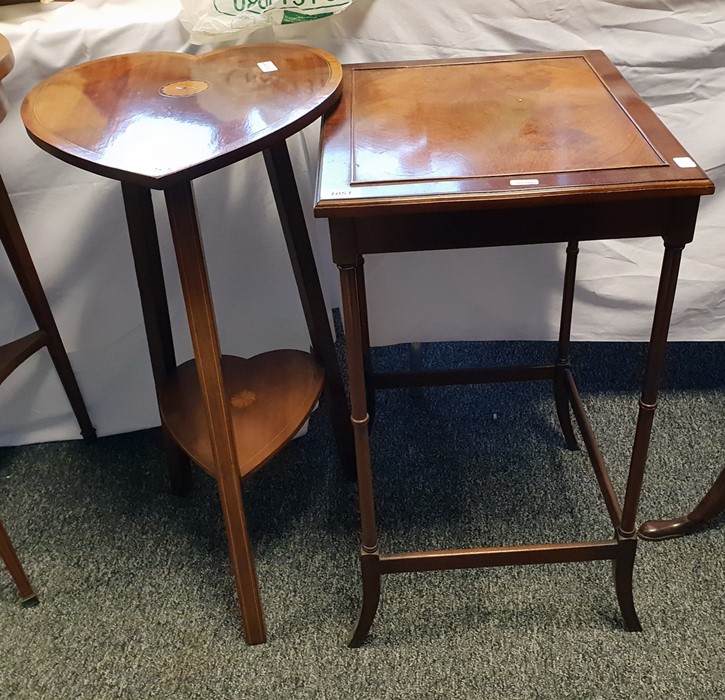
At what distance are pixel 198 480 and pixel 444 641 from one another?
0.52 m

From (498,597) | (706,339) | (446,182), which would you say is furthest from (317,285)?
(706,339)

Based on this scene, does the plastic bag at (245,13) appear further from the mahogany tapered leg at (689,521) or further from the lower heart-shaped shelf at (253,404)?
the mahogany tapered leg at (689,521)

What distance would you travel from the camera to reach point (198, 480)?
51.2 inches

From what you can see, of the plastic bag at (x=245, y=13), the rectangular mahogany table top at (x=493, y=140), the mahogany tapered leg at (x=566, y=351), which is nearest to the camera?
the rectangular mahogany table top at (x=493, y=140)

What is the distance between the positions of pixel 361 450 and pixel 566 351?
0.53 meters

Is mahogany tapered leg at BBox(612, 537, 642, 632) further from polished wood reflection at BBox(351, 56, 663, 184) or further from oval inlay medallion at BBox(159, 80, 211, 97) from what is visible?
oval inlay medallion at BBox(159, 80, 211, 97)

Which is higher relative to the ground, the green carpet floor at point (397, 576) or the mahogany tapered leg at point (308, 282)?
the mahogany tapered leg at point (308, 282)

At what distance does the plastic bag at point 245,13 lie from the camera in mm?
1026

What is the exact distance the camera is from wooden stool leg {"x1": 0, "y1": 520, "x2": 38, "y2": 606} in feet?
3.48

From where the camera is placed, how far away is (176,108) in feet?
2.74

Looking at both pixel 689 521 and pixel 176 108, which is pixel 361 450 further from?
pixel 689 521

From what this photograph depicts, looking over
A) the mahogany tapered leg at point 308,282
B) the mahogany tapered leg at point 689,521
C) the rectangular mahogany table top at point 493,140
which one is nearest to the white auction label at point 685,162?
the rectangular mahogany table top at point 493,140

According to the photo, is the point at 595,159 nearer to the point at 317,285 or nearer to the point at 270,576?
the point at 317,285

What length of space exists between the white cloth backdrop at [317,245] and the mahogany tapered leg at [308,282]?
0.64 ft
